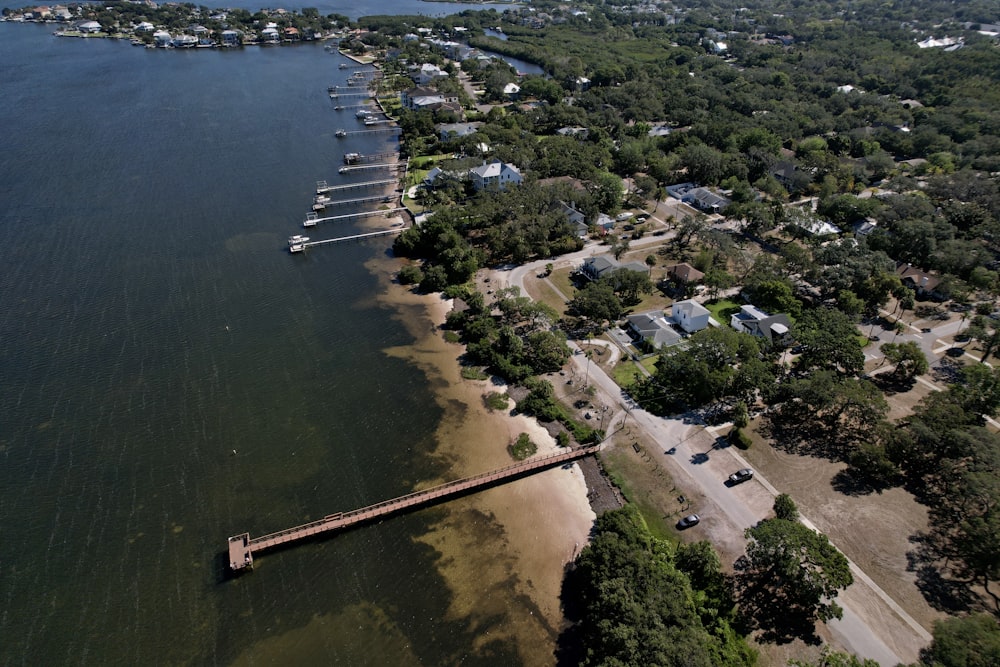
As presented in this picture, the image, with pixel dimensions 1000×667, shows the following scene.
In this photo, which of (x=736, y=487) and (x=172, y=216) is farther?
(x=172, y=216)

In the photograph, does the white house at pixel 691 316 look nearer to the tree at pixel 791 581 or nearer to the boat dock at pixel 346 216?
the tree at pixel 791 581

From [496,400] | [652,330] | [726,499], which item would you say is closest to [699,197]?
[652,330]

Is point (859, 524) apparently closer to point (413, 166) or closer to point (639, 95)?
point (413, 166)

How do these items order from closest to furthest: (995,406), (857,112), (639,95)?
(995,406) < (857,112) < (639,95)

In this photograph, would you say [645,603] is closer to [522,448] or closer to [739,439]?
[522,448]

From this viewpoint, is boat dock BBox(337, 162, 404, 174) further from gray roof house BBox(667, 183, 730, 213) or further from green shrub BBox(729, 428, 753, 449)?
green shrub BBox(729, 428, 753, 449)

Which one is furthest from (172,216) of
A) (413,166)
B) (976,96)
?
(976,96)
